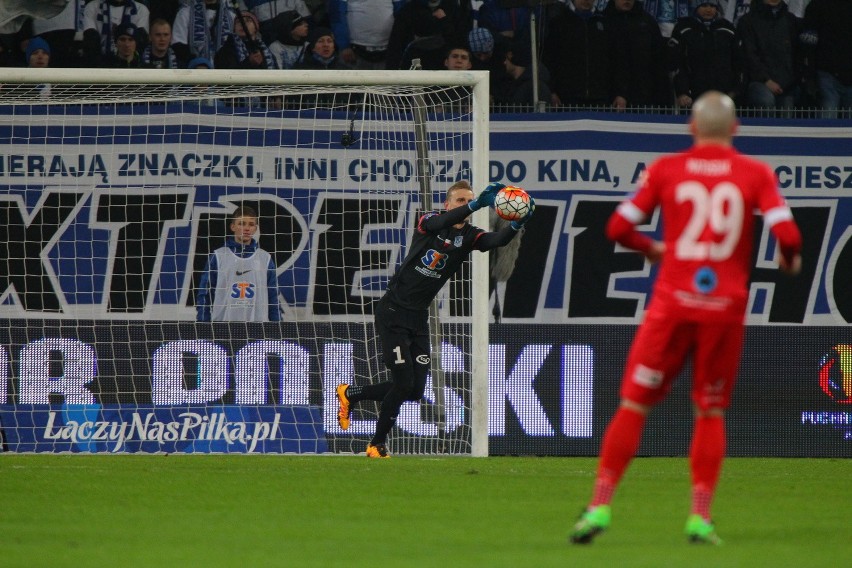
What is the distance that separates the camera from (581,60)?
13.6m

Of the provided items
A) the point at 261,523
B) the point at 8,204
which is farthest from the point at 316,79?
the point at 261,523

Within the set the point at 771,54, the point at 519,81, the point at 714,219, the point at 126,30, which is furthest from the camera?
the point at 771,54

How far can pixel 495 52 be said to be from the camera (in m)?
13.9

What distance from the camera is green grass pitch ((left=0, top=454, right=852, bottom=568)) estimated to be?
520 cm

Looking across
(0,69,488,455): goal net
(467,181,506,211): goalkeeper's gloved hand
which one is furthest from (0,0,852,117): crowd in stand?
(467,181,506,211): goalkeeper's gloved hand

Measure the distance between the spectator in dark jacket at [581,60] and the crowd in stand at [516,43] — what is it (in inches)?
0.5

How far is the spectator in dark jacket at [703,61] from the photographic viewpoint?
13.8 m

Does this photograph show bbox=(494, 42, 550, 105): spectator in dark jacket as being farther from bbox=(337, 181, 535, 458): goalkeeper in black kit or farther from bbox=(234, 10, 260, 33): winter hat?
bbox=(337, 181, 535, 458): goalkeeper in black kit

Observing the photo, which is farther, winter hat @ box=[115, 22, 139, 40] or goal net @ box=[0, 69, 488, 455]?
winter hat @ box=[115, 22, 139, 40]

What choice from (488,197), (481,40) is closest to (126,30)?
(481,40)

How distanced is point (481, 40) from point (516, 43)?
0.38m

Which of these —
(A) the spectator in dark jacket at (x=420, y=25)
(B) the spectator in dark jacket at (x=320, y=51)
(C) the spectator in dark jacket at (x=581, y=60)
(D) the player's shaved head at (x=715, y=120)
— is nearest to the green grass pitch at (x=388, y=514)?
(D) the player's shaved head at (x=715, y=120)

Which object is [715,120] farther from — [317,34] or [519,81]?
[317,34]

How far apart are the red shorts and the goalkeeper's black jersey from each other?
4.70 m
